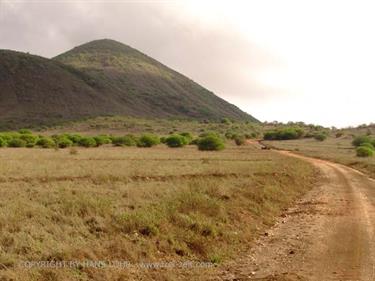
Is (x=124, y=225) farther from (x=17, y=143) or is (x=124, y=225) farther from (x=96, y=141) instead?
(x=96, y=141)

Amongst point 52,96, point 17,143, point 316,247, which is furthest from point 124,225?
point 52,96

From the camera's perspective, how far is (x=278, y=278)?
10.8 metres

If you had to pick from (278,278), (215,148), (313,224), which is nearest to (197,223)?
(278,278)

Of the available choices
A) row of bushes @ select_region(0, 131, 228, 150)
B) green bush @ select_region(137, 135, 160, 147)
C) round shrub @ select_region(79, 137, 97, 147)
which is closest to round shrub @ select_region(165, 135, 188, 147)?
row of bushes @ select_region(0, 131, 228, 150)

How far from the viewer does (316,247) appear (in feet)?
45.6

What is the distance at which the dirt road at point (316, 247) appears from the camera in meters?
11.4

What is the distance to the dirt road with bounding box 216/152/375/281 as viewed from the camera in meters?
11.4

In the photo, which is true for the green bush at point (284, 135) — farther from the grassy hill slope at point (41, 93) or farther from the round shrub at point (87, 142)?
the round shrub at point (87, 142)

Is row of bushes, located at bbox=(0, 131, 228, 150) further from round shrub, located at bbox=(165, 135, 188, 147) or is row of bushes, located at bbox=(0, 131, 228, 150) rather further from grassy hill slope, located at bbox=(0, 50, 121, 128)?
grassy hill slope, located at bbox=(0, 50, 121, 128)

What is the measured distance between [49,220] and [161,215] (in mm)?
Result: 3197

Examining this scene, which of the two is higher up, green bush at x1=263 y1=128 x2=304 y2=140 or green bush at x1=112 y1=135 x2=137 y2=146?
green bush at x1=263 y1=128 x2=304 y2=140

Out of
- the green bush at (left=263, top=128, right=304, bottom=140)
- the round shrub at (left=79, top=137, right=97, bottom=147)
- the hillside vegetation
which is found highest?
the hillside vegetation

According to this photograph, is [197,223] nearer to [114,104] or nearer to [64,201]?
[64,201]

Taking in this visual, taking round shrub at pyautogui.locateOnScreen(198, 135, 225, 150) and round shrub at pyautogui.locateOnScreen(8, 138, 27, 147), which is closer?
round shrub at pyautogui.locateOnScreen(198, 135, 225, 150)
